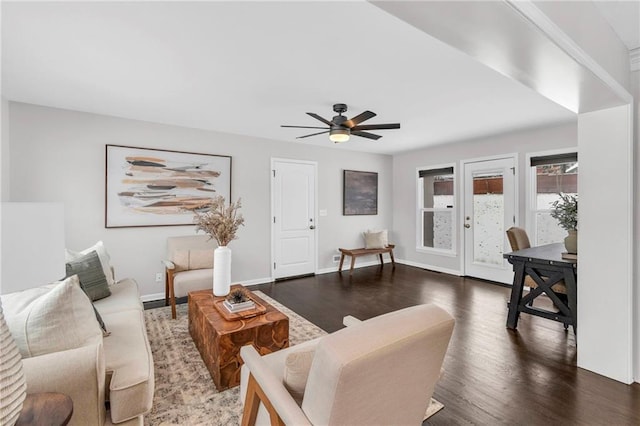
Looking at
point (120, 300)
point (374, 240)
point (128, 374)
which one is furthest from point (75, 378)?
point (374, 240)

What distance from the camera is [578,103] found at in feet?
6.72

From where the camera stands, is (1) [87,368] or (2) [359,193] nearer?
(1) [87,368]

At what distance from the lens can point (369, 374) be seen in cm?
91

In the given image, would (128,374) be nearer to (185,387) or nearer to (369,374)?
(185,387)

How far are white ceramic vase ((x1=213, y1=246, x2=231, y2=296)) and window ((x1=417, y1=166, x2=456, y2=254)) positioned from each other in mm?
4379

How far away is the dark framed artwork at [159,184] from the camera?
3707 mm

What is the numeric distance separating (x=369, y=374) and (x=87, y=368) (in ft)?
4.00

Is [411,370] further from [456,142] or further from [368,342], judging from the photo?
[456,142]

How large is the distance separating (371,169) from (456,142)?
1.73m

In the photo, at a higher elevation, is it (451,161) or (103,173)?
(451,161)

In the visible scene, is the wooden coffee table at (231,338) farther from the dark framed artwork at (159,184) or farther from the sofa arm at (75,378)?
the dark framed artwork at (159,184)

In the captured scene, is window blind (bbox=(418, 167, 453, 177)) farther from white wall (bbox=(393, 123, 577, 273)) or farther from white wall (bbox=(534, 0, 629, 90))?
white wall (bbox=(534, 0, 629, 90))

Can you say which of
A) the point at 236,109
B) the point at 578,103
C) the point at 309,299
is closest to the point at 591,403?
the point at 578,103

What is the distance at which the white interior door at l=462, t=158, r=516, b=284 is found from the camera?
15.5ft
